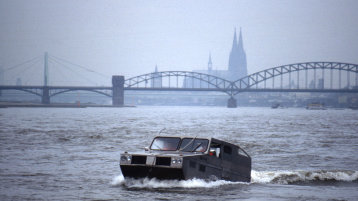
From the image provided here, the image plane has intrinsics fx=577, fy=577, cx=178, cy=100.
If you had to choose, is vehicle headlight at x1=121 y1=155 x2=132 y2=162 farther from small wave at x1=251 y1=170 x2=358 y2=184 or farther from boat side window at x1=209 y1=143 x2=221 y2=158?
small wave at x1=251 y1=170 x2=358 y2=184

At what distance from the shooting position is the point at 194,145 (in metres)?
19.6

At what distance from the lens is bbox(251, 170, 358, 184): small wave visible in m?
23.5

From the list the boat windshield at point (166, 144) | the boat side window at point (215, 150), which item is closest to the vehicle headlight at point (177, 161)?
the boat windshield at point (166, 144)

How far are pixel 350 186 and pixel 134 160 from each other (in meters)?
8.81

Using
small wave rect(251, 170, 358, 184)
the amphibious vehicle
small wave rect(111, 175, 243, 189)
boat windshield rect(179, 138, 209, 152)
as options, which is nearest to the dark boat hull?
the amphibious vehicle

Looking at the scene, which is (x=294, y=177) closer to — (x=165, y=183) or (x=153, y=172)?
(x=165, y=183)

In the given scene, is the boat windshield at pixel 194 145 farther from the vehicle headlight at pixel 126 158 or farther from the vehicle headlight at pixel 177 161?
the vehicle headlight at pixel 126 158

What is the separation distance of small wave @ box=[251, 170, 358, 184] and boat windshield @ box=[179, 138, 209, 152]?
4.48 m

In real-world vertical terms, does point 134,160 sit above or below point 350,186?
above

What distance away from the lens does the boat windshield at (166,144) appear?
1964cm

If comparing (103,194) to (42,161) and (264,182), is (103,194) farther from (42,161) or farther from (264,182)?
(42,161)

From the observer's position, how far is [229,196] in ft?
59.3

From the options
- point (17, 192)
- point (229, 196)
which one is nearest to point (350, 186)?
point (229, 196)

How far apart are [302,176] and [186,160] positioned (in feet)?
26.8
